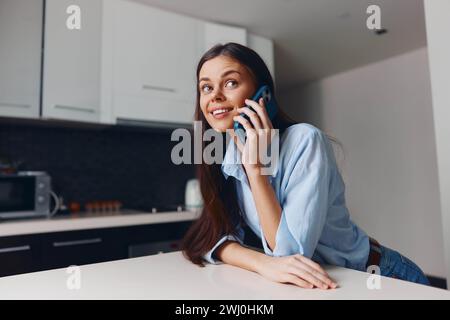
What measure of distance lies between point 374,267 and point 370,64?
2.93m

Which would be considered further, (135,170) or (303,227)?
(135,170)

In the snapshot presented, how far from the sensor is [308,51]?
115 inches

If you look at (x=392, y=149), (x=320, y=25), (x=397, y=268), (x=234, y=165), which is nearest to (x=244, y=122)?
(x=234, y=165)

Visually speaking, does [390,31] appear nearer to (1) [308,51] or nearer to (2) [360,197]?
(1) [308,51]

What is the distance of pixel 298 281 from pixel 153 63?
1.85 m

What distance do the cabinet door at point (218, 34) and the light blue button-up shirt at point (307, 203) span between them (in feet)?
5.36

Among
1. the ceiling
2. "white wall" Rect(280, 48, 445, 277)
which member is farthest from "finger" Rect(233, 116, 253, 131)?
"white wall" Rect(280, 48, 445, 277)

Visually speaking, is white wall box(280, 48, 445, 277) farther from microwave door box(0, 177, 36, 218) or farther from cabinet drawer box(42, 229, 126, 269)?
microwave door box(0, 177, 36, 218)

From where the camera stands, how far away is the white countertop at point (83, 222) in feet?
5.11

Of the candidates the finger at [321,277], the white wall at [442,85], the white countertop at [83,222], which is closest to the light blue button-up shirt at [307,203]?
the finger at [321,277]

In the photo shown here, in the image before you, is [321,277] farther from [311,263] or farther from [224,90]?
[224,90]

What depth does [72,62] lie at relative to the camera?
1.94 metres

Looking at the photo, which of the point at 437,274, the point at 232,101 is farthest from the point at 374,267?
the point at 437,274
